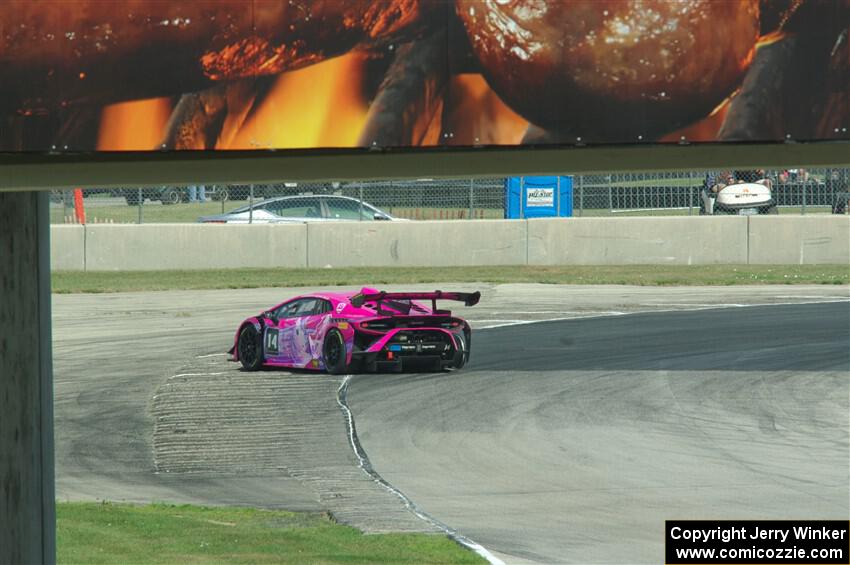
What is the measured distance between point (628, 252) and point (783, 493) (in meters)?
23.6

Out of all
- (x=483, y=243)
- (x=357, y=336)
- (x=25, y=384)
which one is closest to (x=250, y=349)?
(x=357, y=336)

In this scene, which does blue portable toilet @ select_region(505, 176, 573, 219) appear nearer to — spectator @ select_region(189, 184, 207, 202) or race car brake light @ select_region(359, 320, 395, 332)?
spectator @ select_region(189, 184, 207, 202)

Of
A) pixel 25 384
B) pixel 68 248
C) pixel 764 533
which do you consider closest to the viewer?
pixel 25 384

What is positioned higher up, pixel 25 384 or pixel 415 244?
pixel 415 244

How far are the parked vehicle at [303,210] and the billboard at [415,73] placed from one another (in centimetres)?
2989

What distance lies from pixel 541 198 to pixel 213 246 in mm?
9923

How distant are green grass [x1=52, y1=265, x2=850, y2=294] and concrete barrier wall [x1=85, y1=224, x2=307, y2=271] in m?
0.44

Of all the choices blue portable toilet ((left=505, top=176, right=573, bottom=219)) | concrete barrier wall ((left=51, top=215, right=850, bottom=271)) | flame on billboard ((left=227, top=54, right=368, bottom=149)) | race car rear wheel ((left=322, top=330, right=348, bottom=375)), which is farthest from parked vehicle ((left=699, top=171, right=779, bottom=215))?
flame on billboard ((left=227, top=54, right=368, bottom=149))

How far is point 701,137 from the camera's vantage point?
357 inches

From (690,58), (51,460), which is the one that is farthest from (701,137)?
(51,460)

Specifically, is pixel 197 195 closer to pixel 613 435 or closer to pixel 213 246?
pixel 213 246

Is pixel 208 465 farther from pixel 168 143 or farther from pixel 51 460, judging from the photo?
pixel 168 143

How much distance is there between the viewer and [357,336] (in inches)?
822

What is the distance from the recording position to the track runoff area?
544 inches
